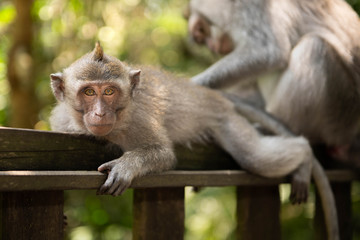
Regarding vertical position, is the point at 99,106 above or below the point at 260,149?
above

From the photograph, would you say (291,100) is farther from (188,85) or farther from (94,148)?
(94,148)

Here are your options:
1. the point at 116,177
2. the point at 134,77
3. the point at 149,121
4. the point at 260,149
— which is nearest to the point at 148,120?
the point at 149,121

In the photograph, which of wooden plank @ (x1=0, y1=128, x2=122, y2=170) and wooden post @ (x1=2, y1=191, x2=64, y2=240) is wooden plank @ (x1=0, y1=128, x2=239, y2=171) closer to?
wooden plank @ (x1=0, y1=128, x2=122, y2=170)

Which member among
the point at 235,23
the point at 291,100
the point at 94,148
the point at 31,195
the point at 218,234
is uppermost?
the point at 235,23

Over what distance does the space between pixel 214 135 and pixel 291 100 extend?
1127 mm

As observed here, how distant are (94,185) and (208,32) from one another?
3.18 m

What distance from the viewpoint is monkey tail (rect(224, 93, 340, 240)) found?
13.1ft

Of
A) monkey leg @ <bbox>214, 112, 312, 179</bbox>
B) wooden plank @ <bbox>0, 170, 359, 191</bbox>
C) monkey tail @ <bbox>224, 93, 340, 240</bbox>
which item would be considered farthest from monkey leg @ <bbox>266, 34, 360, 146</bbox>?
monkey leg @ <bbox>214, 112, 312, 179</bbox>

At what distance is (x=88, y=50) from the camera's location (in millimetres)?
7605

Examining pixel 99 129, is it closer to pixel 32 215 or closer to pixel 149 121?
pixel 149 121

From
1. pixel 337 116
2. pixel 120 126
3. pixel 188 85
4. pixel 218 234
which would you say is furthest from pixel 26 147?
pixel 218 234

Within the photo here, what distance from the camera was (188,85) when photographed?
12.7ft

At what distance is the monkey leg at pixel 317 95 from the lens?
4.52m

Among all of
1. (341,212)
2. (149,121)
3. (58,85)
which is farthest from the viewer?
(341,212)
